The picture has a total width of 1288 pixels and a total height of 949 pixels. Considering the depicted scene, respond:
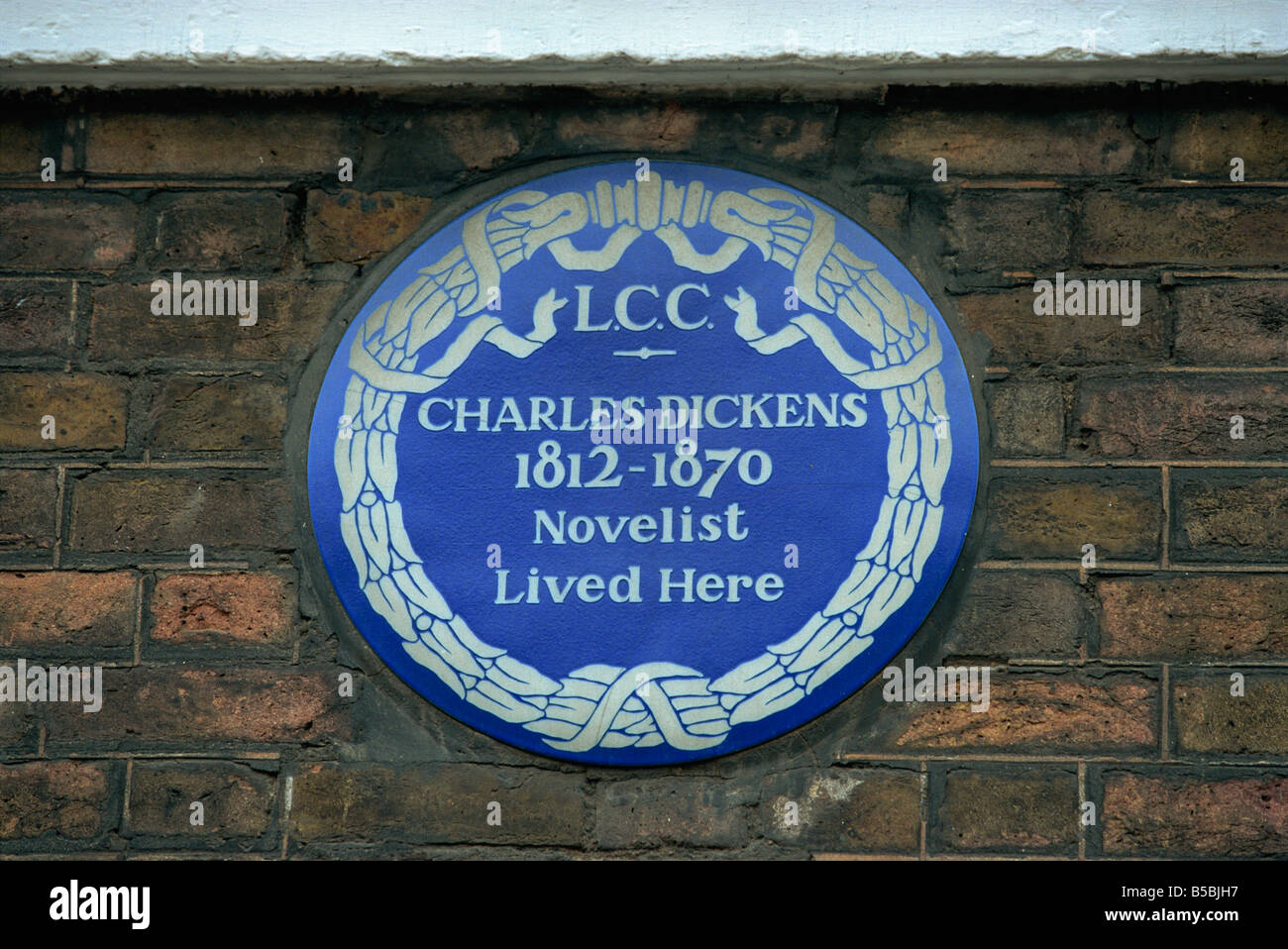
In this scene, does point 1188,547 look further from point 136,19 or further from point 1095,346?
point 136,19

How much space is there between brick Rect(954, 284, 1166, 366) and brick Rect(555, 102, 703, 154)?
429 mm

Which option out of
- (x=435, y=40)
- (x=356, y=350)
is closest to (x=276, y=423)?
(x=356, y=350)

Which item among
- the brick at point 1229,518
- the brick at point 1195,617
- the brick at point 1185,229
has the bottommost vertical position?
the brick at point 1195,617

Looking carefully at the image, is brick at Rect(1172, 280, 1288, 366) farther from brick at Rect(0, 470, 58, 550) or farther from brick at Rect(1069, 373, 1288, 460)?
brick at Rect(0, 470, 58, 550)

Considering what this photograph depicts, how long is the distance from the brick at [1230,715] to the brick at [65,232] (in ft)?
4.61

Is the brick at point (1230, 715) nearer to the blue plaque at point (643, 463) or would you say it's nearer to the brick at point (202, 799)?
the blue plaque at point (643, 463)

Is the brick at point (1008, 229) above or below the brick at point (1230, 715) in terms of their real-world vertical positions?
above

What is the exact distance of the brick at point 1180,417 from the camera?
155 cm

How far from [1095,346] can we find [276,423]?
1008 mm

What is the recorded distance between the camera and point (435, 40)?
157cm

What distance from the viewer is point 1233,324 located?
1570 mm

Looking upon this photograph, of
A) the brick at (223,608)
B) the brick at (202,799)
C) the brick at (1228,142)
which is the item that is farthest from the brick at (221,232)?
the brick at (1228,142)

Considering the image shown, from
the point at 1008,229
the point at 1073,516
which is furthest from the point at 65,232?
the point at 1073,516

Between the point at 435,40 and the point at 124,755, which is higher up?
the point at 435,40
